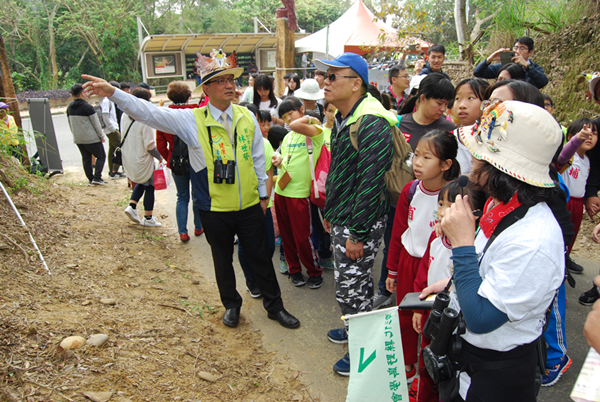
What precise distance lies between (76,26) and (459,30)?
24920 mm

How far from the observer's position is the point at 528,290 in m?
1.35

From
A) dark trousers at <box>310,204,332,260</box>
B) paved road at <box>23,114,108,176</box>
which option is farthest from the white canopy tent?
dark trousers at <box>310,204,332,260</box>

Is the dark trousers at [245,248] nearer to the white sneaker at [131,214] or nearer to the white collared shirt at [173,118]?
the white collared shirt at [173,118]

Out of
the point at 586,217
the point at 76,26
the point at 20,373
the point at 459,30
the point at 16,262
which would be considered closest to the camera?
the point at 20,373

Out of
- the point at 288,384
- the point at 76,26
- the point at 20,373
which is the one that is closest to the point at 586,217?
the point at 288,384

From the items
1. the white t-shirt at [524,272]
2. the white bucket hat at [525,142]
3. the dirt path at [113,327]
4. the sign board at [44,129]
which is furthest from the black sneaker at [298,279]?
the sign board at [44,129]

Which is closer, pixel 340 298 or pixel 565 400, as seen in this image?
pixel 565 400

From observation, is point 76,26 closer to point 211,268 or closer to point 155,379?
point 211,268

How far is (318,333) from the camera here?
3449 millimetres

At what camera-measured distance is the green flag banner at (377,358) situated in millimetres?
1725

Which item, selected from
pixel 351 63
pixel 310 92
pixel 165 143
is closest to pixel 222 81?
pixel 351 63

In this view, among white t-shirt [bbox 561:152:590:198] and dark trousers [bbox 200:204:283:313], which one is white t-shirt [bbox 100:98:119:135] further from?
white t-shirt [bbox 561:152:590:198]

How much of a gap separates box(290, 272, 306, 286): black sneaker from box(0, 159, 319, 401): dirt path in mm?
836

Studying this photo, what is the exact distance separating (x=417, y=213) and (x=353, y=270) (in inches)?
23.1
